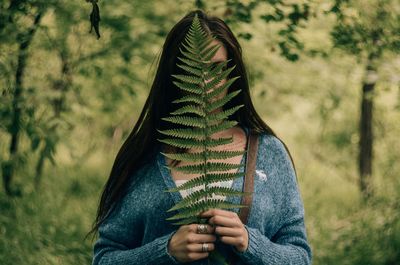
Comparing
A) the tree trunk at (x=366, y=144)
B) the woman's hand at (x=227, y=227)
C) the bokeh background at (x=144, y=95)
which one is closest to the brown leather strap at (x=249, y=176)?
the woman's hand at (x=227, y=227)

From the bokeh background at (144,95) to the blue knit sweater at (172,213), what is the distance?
64 centimetres

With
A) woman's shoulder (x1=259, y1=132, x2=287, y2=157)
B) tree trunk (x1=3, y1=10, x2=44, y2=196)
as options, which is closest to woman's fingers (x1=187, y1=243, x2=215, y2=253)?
woman's shoulder (x1=259, y1=132, x2=287, y2=157)

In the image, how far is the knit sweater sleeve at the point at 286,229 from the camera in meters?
1.58

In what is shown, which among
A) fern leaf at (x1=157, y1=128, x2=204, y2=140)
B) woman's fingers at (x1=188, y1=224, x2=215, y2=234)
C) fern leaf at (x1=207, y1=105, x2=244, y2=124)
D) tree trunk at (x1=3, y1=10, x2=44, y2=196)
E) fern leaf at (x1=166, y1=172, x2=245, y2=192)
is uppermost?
fern leaf at (x1=207, y1=105, x2=244, y2=124)

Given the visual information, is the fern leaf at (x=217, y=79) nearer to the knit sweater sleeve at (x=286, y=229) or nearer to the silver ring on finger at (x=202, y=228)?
the silver ring on finger at (x=202, y=228)

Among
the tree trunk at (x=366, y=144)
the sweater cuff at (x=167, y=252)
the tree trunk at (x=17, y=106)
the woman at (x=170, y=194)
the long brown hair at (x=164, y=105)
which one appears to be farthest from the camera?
the tree trunk at (x=366, y=144)

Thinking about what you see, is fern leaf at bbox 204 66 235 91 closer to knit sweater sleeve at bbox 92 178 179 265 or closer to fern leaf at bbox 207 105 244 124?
fern leaf at bbox 207 105 244 124

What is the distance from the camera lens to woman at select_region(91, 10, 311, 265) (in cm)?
163

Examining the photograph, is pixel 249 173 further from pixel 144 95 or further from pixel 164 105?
pixel 144 95

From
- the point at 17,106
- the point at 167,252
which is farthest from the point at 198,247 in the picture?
the point at 17,106

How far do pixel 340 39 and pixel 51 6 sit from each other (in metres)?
1.78

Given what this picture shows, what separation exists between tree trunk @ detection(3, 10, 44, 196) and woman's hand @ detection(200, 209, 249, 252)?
58.4 inches

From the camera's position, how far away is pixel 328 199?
6039mm

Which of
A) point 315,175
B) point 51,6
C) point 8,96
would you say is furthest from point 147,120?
point 315,175
